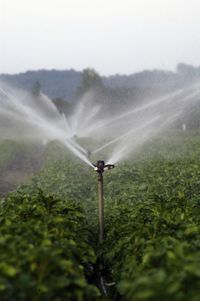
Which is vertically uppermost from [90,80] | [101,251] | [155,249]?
[90,80]

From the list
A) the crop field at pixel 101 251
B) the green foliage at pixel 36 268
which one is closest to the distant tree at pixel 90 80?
the crop field at pixel 101 251

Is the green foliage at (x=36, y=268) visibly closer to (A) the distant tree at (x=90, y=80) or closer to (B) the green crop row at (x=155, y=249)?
(B) the green crop row at (x=155, y=249)

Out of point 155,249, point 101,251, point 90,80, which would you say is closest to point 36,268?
point 155,249

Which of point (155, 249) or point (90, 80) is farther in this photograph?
point (90, 80)

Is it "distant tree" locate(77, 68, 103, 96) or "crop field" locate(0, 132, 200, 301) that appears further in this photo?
"distant tree" locate(77, 68, 103, 96)

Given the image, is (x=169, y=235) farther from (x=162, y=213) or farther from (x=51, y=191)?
(x=51, y=191)

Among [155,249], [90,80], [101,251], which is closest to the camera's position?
[155,249]

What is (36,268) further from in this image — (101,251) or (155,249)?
(101,251)

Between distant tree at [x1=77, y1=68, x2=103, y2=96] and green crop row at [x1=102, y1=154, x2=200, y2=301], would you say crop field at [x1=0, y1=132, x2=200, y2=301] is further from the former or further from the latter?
distant tree at [x1=77, y1=68, x2=103, y2=96]

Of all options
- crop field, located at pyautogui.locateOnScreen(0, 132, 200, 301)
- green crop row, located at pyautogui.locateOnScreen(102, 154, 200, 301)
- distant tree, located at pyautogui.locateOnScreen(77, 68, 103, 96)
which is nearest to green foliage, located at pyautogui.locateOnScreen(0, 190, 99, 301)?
crop field, located at pyautogui.locateOnScreen(0, 132, 200, 301)

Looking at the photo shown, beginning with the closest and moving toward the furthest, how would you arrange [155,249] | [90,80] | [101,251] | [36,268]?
[36,268] < [155,249] < [101,251] < [90,80]

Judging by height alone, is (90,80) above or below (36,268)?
above

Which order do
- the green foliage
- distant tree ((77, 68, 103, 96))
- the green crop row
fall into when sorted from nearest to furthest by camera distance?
1. the green crop row
2. the green foliage
3. distant tree ((77, 68, 103, 96))

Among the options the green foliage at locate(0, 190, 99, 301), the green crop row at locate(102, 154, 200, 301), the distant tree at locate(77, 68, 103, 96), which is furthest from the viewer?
the distant tree at locate(77, 68, 103, 96)
